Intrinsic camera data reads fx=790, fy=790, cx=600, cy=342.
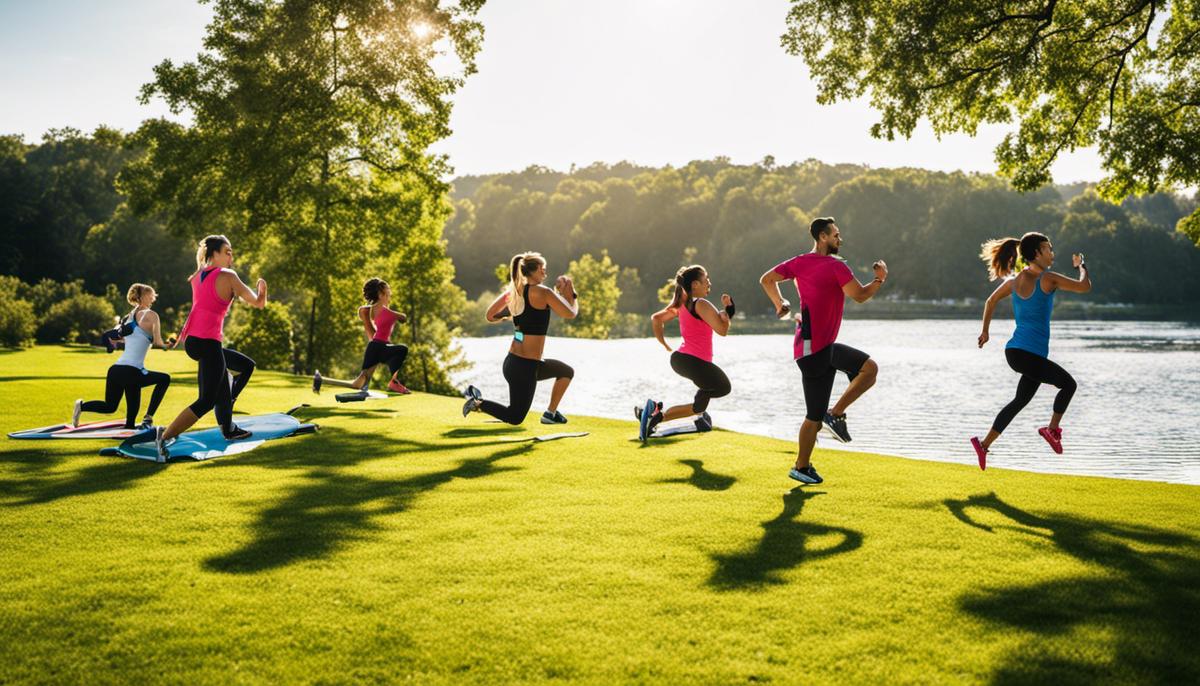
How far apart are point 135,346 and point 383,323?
14.5 ft

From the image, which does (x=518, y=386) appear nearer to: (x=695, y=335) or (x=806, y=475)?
(x=695, y=335)

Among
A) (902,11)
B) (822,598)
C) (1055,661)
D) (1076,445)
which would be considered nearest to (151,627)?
(822,598)

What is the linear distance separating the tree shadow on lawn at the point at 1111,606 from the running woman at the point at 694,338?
4377 millimetres

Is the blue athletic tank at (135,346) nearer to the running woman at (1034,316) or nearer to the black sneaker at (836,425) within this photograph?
the black sneaker at (836,425)

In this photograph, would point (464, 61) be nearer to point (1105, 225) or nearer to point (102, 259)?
point (102, 259)

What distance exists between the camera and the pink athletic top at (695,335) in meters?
11.1

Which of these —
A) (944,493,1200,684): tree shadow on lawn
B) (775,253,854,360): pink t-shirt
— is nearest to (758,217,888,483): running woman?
(775,253,854,360): pink t-shirt

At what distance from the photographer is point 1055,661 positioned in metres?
4.12

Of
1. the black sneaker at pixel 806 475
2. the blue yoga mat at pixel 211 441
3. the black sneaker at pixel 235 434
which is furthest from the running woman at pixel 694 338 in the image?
the black sneaker at pixel 235 434

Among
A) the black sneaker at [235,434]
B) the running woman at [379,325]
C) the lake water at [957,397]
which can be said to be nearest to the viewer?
the black sneaker at [235,434]

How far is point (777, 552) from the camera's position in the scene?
5.98 m

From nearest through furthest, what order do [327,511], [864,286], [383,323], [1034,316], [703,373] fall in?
1. [327,511]
2. [864,286]
3. [1034,316]
4. [703,373]
5. [383,323]

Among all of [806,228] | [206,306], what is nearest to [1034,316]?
[206,306]

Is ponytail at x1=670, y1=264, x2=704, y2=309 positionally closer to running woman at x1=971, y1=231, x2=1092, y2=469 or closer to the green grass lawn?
the green grass lawn
